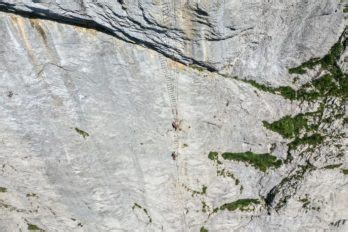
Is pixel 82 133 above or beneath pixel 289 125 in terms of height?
beneath

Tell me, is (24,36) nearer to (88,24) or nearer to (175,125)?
(88,24)

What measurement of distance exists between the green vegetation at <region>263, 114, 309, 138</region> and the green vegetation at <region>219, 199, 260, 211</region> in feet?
9.64

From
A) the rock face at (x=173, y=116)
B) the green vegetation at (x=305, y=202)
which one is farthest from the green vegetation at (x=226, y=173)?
the green vegetation at (x=305, y=202)

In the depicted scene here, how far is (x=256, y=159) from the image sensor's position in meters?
13.9

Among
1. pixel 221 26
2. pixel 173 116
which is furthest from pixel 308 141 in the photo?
pixel 221 26

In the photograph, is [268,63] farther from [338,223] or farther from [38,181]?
[38,181]

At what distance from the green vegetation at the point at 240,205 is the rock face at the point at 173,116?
0.11ft

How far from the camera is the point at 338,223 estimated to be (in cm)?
1527

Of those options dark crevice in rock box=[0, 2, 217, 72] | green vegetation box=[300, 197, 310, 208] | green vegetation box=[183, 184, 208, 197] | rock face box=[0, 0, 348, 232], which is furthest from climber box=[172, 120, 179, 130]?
green vegetation box=[300, 197, 310, 208]

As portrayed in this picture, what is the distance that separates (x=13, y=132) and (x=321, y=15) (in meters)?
8.79

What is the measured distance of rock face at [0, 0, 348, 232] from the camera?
34.7ft

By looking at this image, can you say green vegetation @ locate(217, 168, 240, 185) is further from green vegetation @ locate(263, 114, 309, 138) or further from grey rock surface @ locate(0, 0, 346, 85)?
grey rock surface @ locate(0, 0, 346, 85)

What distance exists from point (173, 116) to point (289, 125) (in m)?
3.28

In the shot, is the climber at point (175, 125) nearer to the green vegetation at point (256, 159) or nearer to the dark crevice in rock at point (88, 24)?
the green vegetation at point (256, 159)
